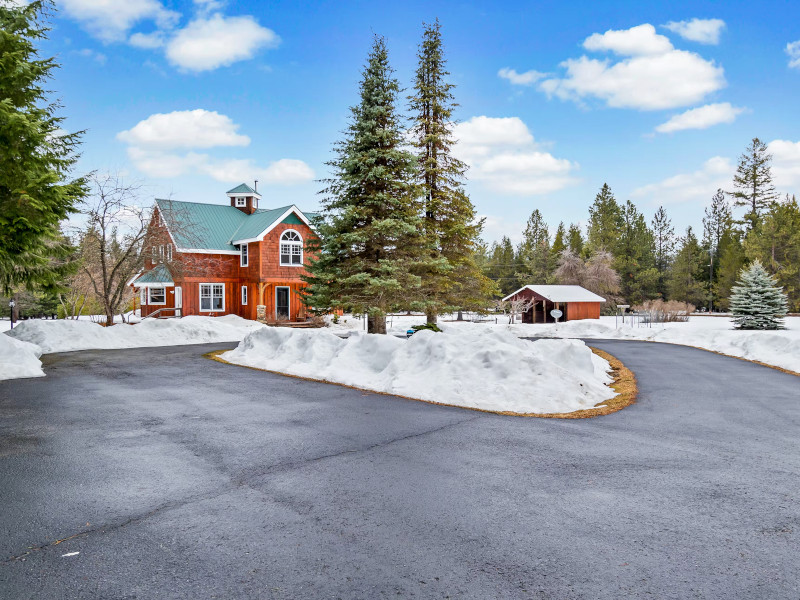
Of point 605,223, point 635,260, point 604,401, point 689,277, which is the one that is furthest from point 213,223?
point 689,277

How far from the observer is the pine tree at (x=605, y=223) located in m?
62.8

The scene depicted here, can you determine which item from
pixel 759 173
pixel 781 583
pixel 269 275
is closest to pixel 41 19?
pixel 781 583

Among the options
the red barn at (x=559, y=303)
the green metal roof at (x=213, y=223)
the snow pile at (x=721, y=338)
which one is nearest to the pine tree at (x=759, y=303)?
the snow pile at (x=721, y=338)

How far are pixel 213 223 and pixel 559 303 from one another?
1118 inches

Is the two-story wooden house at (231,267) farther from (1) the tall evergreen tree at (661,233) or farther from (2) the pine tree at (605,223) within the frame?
(1) the tall evergreen tree at (661,233)

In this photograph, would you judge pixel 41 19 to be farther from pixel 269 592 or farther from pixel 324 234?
pixel 269 592

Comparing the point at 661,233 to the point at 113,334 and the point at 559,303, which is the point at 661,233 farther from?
the point at 113,334

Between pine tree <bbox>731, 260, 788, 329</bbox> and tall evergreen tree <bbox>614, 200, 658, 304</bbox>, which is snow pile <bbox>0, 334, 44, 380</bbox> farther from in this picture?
tall evergreen tree <bbox>614, 200, 658, 304</bbox>

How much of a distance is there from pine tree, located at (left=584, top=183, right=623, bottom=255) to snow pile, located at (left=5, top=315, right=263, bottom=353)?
5210 centimetres

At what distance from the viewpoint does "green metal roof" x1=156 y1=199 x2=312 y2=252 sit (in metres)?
29.8

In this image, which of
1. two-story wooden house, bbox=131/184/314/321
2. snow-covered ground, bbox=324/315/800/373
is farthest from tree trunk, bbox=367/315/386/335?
two-story wooden house, bbox=131/184/314/321

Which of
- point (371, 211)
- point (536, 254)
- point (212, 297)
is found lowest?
point (212, 297)

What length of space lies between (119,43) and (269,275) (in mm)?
14242

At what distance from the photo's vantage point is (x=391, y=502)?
13.5ft
